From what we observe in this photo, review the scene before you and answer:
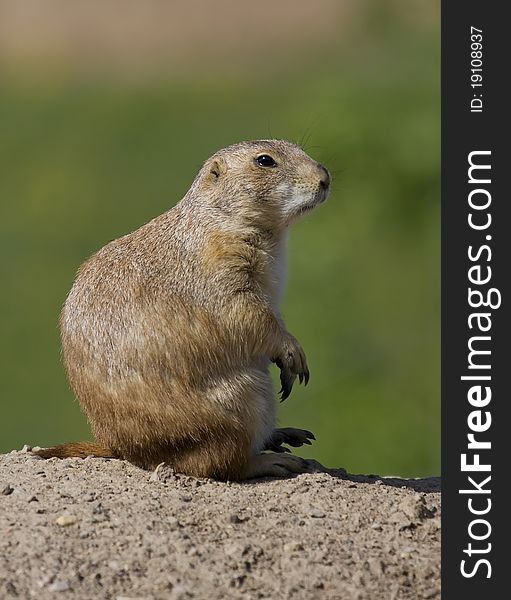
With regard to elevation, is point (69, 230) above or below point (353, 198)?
above

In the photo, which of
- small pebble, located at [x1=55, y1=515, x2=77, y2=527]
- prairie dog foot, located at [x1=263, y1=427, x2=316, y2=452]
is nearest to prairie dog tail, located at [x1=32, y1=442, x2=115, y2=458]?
prairie dog foot, located at [x1=263, y1=427, x2=316, y2=452]

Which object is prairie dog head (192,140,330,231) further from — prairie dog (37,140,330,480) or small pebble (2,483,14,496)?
small pebble (2,483,14,496)

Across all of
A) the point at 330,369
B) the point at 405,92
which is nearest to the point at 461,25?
the point at 330,369

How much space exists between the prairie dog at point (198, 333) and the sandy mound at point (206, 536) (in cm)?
21

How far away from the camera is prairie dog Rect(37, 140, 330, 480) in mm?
7051

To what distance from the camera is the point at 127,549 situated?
6.18 m

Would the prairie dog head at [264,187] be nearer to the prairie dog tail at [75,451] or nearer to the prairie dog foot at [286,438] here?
the prairie dog foot at [286,438]

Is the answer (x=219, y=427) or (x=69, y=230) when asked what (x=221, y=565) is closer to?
(x=219, y=427)

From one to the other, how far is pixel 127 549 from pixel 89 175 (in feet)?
72.3

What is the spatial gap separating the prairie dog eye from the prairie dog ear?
200 millimetres

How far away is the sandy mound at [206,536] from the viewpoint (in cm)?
596

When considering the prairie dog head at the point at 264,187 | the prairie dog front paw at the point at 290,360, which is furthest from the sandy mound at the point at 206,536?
the prairie dog head at the point at 264,187

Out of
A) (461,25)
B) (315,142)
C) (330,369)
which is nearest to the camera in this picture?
(461,25)

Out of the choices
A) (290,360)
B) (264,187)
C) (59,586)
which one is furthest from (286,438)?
(59,586)
